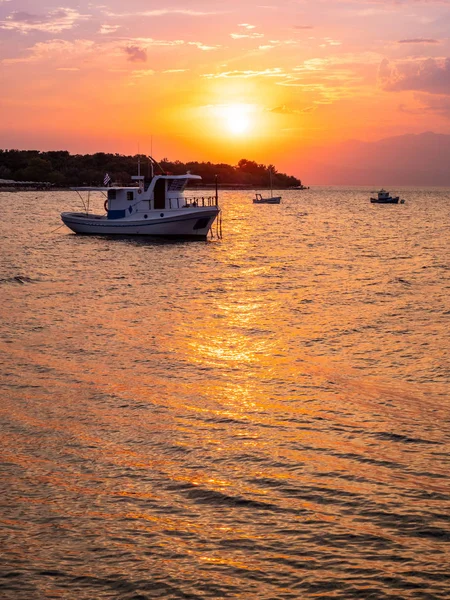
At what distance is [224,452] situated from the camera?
11.0 m

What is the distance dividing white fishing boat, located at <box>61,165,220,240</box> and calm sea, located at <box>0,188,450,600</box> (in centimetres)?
2780

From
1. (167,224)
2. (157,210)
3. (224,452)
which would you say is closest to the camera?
(224,452)

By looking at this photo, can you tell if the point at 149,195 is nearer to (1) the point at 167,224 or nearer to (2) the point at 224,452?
(1) the point at 167,224

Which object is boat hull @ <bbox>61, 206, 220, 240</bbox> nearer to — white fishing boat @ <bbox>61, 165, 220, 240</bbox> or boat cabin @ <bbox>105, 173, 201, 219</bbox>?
white fishing boat @ <bbox>61, 165, 220, 240</bbox>

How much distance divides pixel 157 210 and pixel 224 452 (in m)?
43.7

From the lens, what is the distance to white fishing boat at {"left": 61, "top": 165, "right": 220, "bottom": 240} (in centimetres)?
5328

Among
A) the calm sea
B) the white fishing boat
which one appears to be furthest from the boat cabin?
the calm sea

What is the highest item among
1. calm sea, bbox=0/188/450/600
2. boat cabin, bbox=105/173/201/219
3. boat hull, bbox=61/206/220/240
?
boat cabin, bbox=105/173/201/219

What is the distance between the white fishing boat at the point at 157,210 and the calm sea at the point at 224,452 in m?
27.8

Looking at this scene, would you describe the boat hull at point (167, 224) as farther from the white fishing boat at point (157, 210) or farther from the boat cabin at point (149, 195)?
the boat cabin at point (149, 195)

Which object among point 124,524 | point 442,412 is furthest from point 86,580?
point 442,412

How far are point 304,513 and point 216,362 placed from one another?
838 centimetres

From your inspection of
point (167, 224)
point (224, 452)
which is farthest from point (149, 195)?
point (224, 452)

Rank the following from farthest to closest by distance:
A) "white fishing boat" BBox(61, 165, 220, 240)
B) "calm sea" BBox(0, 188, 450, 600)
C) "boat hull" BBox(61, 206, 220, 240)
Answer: "boat hull" BBox(61, 206, 220, 240) → "white fishing boat" BBox(61, 165, 220, 240) → "calm sea" BBox(0, 188, 450, 600)
